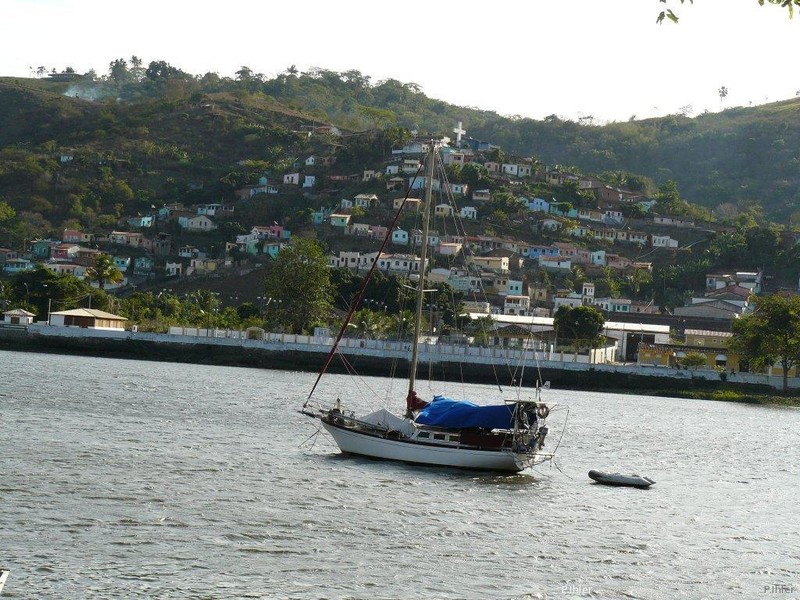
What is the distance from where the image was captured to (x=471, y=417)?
41.6 meters

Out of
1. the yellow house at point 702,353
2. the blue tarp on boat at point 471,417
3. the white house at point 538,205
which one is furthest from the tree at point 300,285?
the white house at point 538,205

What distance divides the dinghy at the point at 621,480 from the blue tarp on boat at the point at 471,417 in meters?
3.29

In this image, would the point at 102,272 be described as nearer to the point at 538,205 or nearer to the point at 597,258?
the point at 597,258

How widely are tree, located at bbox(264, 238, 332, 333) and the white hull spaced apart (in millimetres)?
65732

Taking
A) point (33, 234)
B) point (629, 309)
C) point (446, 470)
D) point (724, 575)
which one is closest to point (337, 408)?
point (446, 470)

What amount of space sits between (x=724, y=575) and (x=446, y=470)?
47.6 feet

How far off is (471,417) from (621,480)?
5152mm

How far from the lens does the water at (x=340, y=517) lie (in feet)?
83.3

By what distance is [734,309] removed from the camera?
12988cm

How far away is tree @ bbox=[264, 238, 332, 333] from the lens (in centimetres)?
10762

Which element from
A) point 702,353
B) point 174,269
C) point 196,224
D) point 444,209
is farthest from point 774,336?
point 196,224

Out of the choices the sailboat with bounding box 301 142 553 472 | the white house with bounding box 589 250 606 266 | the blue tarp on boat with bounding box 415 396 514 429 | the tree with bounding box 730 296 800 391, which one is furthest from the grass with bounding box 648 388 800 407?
the white house with bounding box 589 250 606 266

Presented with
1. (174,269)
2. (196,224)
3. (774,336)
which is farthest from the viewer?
(196,224)

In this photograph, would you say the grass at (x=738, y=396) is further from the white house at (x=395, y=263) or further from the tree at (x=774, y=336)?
the white house at (x=395, y=263)
